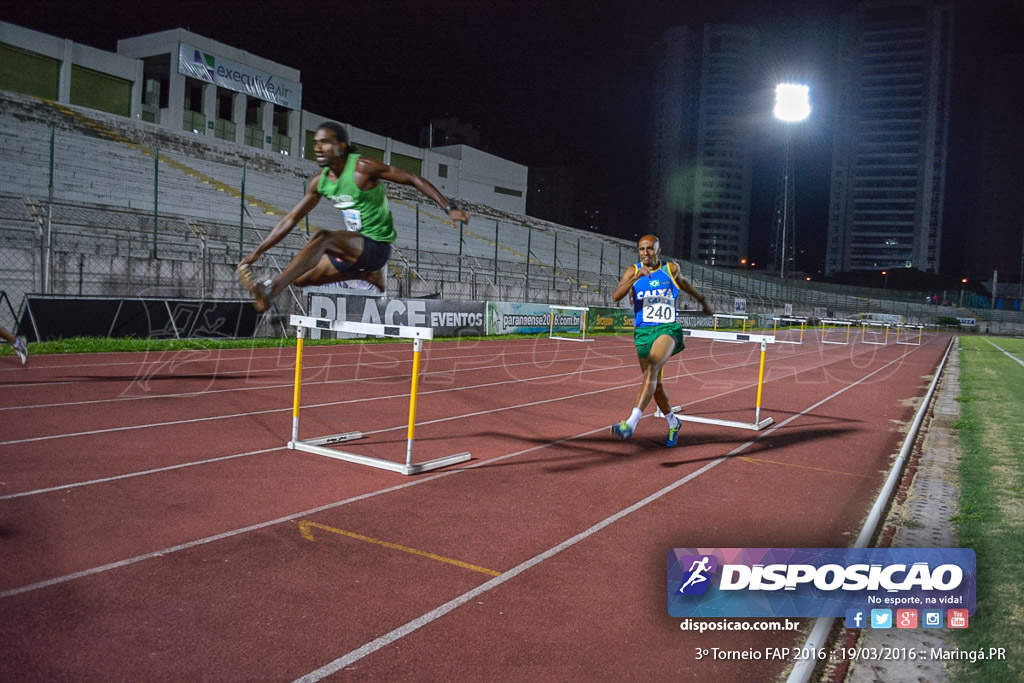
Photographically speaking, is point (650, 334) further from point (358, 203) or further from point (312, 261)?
point (312, 261)

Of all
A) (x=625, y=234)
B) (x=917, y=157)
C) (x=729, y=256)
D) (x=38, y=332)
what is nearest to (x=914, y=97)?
(x=917, y=157)

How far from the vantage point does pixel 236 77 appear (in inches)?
1623

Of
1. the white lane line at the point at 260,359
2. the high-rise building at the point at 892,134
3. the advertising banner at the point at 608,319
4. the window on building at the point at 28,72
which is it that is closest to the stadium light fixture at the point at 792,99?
the advertising banner at the point at 608,319

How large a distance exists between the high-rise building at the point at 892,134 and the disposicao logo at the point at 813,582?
504 ft

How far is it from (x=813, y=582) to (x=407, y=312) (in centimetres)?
1823

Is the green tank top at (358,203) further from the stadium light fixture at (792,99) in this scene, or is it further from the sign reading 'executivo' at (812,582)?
the stadium light fixture at (792,99)

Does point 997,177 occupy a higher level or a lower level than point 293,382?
higher

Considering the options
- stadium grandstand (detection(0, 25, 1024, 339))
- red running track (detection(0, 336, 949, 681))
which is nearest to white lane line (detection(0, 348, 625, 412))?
red running track (detection(0, 336, 949, 681))

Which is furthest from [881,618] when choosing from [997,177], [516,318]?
[997,177]

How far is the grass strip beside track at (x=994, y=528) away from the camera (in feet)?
10.6

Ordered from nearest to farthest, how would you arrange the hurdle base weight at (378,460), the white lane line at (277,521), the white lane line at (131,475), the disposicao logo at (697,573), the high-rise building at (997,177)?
the white lane line at (277,521)
the disposicao logo at (697,573)
the white lane line at (131,475)
the hurdle base weight at (378,460)
the high-rise building at (997,177)

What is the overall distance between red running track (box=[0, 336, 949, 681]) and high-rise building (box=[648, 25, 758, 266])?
148 metres

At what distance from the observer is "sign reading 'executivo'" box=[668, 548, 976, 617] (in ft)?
12.4

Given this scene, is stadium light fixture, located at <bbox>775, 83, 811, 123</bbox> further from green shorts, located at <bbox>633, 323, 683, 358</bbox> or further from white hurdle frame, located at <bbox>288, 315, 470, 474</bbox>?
white hurdle frame, located at <bbox>288, 315, 470, 474</bbox>
